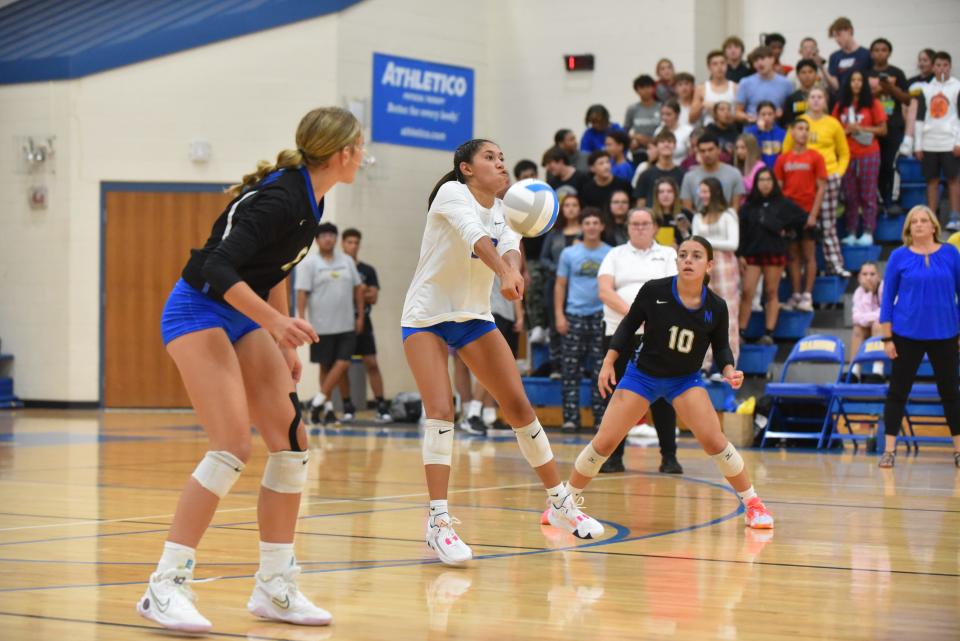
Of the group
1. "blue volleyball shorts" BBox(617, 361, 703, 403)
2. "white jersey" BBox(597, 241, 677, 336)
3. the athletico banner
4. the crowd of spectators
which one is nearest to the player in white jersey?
"blue volleyball shorts" BBox(617, 361, 703, 403)

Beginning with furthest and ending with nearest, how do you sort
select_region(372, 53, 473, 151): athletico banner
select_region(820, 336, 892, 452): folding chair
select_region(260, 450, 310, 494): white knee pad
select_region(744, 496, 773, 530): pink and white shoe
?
select_region(372, 53, 473, 151): athletico banner, select_region(820, 336, 892, 452): folding chair, select_region(744, 496, 773, 530): pink and white shoe, select_region(260, 450, 310, 494): white knee pad

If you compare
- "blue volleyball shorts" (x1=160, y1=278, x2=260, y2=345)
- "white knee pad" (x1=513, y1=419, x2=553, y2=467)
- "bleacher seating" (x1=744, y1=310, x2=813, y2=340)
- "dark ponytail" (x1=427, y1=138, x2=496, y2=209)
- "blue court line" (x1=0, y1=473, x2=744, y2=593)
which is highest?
Answer: "dark ponytail" (x1=427, y1=138, x2=496, y2=209)

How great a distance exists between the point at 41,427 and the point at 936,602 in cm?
1161

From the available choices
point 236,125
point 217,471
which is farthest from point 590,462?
point 236,125

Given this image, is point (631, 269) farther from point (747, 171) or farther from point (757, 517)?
point (747, 171)

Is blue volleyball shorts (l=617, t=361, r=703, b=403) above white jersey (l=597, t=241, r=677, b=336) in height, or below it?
below

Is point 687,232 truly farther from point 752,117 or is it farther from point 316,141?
point 316,141

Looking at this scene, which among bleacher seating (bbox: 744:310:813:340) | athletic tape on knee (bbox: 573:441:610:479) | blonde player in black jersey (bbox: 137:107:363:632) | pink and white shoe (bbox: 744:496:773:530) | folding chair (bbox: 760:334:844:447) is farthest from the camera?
bleacher seating (bbox: 744:310:813:340)

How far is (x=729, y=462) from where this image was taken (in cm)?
676

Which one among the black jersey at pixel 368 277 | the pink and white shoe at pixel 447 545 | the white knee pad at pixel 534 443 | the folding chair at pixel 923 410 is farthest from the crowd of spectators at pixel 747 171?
the pink and white shoe at pixel 447 545

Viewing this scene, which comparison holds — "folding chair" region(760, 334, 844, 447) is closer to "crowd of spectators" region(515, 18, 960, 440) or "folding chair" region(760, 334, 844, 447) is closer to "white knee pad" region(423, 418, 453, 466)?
"crowd of spectators" region(515, 18, 960, 440)

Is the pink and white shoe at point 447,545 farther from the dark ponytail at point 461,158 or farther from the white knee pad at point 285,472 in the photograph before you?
the dark ponytail at point 461,158

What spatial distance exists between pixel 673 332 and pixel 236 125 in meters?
11.0

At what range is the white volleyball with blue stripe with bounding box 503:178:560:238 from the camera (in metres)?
5.83
